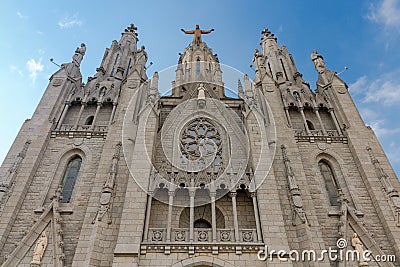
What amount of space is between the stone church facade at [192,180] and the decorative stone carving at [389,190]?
2.6 inches

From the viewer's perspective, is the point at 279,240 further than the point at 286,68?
No

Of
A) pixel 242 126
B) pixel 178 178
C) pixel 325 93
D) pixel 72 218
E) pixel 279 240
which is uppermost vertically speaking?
pixel 325 93

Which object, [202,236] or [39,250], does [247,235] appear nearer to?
[202,236]

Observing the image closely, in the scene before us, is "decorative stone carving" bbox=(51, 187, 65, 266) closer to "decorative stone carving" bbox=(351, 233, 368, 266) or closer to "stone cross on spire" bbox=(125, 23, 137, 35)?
"decorative stone carving" bbox=(351, 233, 368, 266)

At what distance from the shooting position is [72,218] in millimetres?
14594

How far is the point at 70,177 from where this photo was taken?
16.9 meters

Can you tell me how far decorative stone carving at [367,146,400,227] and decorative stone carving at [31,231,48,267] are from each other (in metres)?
16.3

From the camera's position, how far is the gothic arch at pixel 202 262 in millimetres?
11936

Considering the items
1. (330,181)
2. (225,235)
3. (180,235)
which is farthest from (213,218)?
(330,181)

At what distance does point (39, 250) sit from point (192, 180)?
286 inches

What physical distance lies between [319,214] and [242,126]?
7.00 metres

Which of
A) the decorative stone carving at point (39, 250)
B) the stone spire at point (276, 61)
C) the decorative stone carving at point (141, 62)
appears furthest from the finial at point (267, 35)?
the decorative stone carving at point (39, 250)

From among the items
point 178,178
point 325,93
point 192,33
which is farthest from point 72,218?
point 192,33

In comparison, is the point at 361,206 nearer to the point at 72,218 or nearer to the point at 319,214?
the point at 319,214
